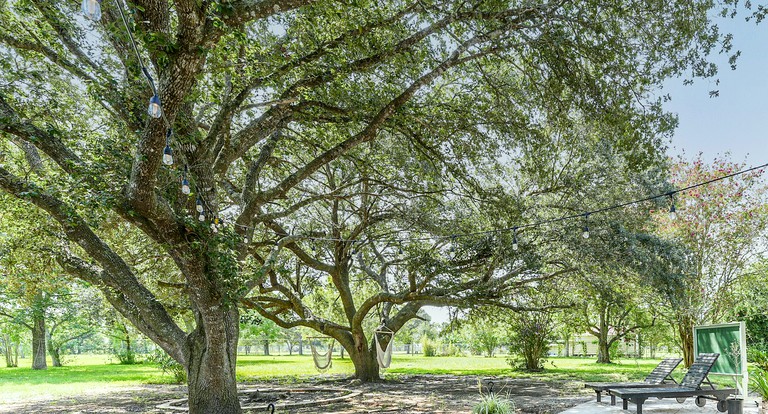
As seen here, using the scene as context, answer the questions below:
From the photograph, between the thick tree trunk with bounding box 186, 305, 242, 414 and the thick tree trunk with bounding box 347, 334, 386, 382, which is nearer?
the thick tree trunk with bounding box 186, 305, 242, 414

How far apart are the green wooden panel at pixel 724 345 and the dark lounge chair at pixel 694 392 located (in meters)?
0.35

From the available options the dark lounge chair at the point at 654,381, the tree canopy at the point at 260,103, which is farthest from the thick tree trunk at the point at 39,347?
the dark lounge chair at the point at 654,381

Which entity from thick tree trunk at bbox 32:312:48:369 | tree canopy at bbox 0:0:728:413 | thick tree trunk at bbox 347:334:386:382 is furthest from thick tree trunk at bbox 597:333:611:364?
thick tree trunk at bbox 32:312:48:369

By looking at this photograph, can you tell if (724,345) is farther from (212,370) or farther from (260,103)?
(260,103)

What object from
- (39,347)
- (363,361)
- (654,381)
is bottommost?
(39,347)

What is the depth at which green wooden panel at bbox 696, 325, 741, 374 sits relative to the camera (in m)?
6.34

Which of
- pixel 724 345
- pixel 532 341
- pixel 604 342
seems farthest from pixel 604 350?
pixel 724 345

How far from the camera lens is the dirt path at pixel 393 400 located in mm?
7145

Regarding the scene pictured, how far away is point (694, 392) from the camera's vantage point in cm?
552

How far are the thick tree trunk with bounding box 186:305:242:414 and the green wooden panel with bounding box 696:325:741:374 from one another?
6.40m

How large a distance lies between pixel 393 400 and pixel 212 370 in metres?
3.34

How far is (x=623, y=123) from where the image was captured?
5246mm

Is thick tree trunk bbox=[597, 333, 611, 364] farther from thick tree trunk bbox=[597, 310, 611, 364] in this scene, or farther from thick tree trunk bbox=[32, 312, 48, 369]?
thick tree trunk bbox=[32, 312, 48, 369]

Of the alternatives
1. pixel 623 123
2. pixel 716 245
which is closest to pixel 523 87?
pixel 623 123
